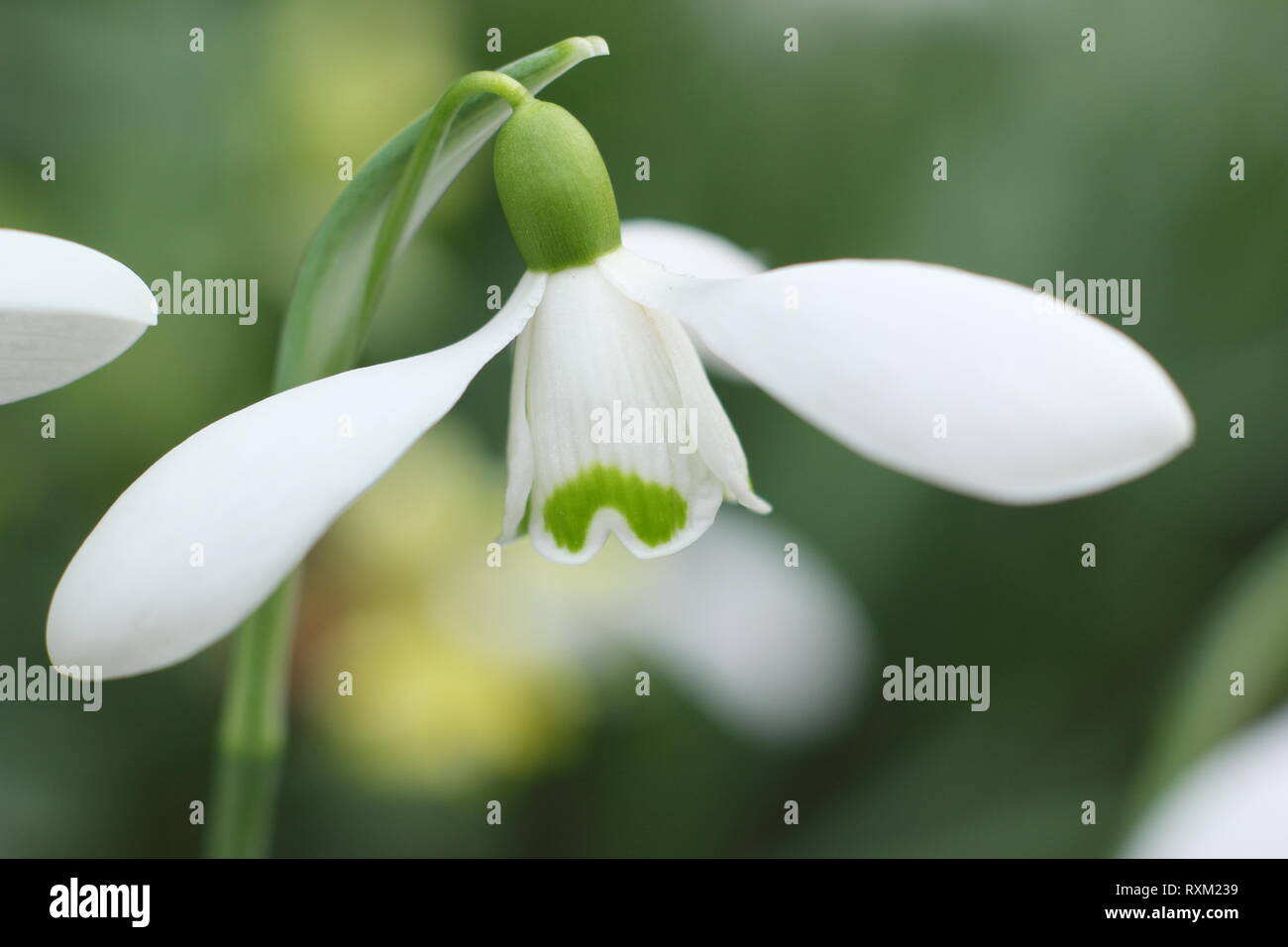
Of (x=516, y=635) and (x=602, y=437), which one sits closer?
(x=602, y=437)

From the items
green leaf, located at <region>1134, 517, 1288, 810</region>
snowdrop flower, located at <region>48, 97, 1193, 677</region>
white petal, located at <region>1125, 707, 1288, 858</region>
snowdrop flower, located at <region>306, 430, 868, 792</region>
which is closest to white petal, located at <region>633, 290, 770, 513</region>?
snowdrop flower, located at <region>48, 97, 1193, 677</region>

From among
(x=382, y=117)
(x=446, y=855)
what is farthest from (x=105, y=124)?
(x=446, y=855)

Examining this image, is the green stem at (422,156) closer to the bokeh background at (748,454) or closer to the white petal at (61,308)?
the white petal at (61,308)

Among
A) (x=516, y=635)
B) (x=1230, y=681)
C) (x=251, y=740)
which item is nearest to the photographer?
(x=251, y=740)

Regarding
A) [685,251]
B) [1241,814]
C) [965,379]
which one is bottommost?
[1241,814]

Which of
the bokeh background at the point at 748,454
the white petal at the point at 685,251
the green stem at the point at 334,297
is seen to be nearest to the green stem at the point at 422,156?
the green stem at the point at 334,297

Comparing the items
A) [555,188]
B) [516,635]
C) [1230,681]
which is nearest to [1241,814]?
[555,188]

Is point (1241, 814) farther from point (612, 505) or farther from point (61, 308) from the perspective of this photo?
point (61, 308)

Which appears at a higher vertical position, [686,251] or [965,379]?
[686,251]

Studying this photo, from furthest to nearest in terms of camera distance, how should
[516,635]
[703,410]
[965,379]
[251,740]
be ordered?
[516,635]
[251,740]
[703,410]
[965,379]

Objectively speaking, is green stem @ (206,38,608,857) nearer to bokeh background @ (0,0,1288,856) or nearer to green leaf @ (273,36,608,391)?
green leaf @ (273,36,608,391)
